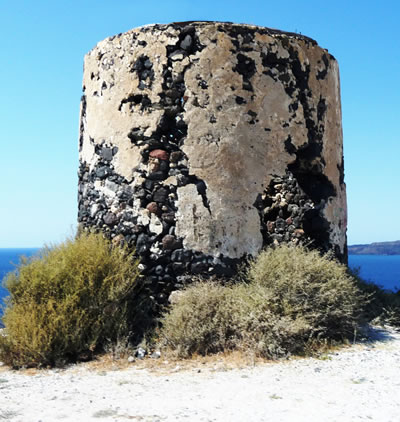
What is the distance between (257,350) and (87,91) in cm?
475

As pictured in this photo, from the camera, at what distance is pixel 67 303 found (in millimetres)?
6074

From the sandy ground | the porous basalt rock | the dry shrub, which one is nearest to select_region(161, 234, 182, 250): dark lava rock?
the porous basalt rock

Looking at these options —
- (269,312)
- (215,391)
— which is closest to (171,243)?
(269,312)

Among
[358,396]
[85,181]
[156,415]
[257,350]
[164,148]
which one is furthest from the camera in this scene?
[85,181]

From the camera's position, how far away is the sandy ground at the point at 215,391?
4156mm

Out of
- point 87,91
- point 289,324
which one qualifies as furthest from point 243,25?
point 289,324

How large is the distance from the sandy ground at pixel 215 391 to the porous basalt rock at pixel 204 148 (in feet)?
5.45

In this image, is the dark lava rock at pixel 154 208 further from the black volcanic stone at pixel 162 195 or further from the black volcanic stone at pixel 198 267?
the black volcanic stone at pixel 198 267

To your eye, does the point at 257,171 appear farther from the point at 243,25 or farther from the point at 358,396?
the point at 358,396

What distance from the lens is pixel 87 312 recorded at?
249 inches

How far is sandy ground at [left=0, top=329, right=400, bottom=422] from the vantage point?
416 cm

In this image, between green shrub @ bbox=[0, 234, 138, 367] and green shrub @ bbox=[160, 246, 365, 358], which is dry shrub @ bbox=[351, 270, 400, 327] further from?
green shrub @ bbox=[0, 234, 138, 367]

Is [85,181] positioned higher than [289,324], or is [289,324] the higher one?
[85,181]

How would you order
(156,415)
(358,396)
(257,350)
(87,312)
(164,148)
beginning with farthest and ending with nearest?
(164,148), (87,312), (257,350), (358,396), (156,415)
